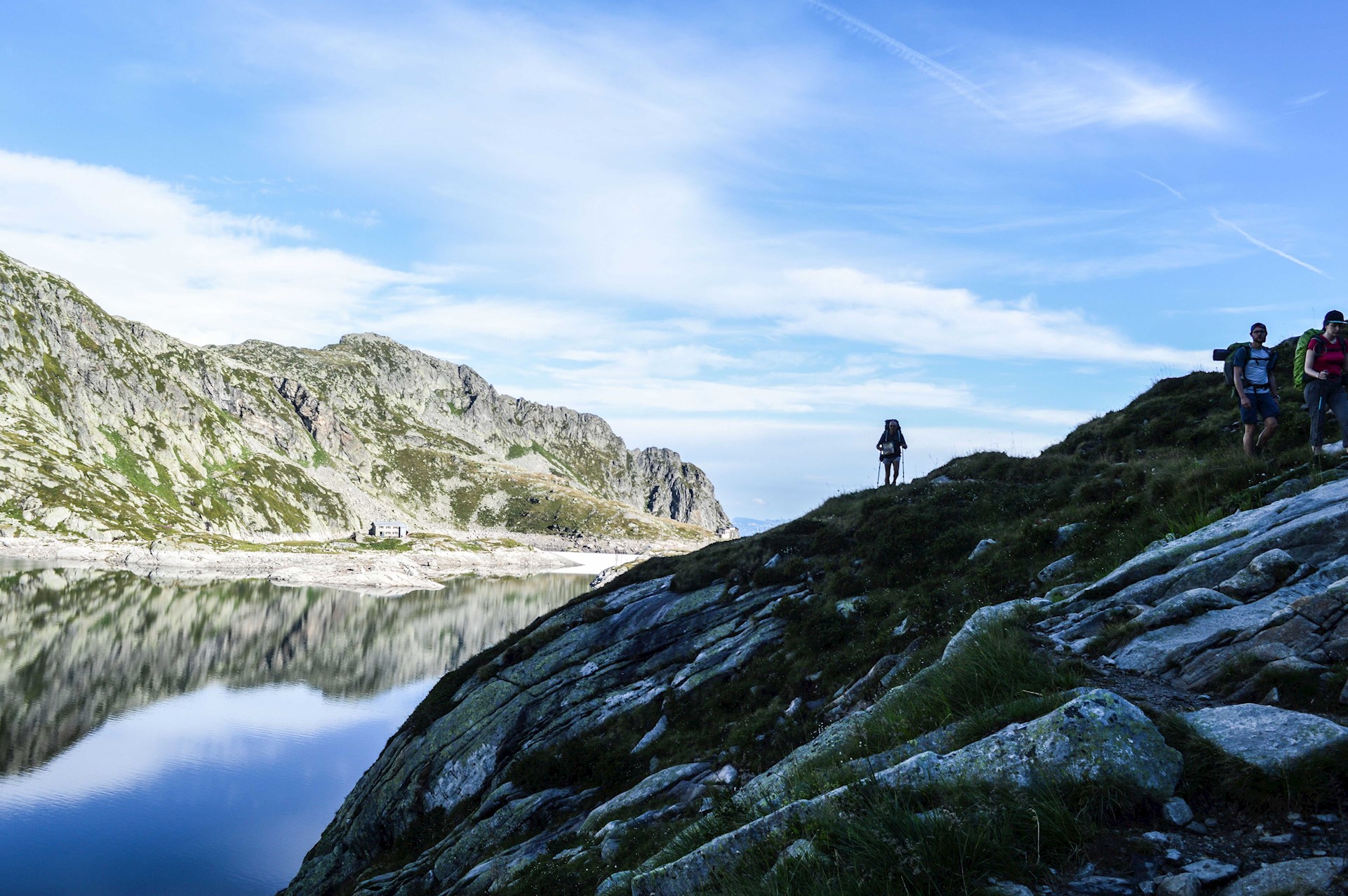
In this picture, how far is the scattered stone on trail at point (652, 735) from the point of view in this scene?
65.4ft

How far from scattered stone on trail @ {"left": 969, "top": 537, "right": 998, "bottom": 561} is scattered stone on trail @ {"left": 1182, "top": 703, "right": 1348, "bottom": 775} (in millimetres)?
13384

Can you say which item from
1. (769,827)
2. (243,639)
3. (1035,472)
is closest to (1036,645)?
(769,827)

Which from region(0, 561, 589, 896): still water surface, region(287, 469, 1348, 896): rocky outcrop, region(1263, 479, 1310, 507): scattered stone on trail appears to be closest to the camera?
region(287, 469, 1348, 896): rocky outcrop

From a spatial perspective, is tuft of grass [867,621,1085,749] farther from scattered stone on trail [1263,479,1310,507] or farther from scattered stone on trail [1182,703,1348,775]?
scattered stone on trail [1263,479,1310,507]

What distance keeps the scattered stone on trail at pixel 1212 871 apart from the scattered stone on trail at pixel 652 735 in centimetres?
1601

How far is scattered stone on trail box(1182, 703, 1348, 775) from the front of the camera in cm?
587

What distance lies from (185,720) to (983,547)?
82.1 m

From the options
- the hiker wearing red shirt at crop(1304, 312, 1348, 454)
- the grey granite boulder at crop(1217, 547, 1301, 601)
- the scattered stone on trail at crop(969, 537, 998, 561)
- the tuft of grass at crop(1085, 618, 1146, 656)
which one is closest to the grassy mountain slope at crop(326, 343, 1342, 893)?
the scattered stone on trail at crop(969, 537, 998, 561)

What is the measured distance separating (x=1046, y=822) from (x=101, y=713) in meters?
91.9

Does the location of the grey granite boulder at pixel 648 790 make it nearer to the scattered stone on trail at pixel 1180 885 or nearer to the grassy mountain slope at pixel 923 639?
the grassy mountain slope at pixel 923 639

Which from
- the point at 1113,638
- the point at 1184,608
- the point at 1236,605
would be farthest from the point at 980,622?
the point at 1236,605

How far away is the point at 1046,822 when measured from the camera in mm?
5930

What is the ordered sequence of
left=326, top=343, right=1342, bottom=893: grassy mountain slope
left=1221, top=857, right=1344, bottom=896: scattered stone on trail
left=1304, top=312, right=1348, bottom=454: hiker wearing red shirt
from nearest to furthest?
left=1221, top=857, right=1344, bottom=896: scattered stone on trail → left=326, top=343, right=1342, bottom=893: grassy mountain slope → left=1304, top=312, right=1348, bottom=454: hiker wearing red shirt

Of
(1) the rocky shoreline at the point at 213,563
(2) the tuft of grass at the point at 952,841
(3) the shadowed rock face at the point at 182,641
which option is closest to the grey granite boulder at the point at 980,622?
(2) the tuft of grass at the point at 952,841
